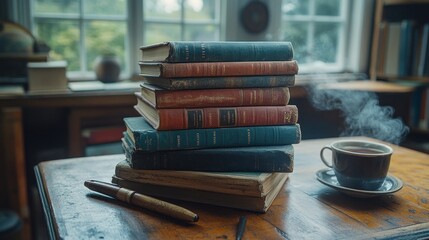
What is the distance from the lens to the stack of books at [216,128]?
0.72 m

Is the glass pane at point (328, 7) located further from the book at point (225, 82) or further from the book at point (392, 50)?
the book at point (225, 82)

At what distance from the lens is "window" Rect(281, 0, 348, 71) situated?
2.77 m

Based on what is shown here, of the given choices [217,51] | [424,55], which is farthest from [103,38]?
[424,55]

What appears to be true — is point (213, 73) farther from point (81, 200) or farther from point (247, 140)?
point (81, 200)

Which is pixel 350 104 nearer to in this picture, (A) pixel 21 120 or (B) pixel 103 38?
(B) pixel 103 38

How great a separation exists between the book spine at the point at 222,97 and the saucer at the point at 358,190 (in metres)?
0.18

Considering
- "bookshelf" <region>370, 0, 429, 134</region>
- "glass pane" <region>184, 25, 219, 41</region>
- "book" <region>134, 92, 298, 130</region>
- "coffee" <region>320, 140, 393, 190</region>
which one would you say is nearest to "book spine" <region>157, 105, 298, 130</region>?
"book" <region>134, 92, 298, 130</region>

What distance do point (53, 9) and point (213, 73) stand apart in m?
1.74

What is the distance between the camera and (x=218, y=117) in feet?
2.45

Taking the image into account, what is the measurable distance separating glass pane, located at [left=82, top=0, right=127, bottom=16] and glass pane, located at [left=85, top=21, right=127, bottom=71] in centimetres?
5

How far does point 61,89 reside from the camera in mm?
1879

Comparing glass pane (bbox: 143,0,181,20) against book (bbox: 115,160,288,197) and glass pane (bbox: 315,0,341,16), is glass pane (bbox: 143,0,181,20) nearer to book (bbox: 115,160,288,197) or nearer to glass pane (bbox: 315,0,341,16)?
glass pane (bbox: 315,0,341,16)

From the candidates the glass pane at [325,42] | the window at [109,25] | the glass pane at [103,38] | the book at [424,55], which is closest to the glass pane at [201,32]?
the window at [109,25]

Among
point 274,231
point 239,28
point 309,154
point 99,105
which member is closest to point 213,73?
point 274,231
